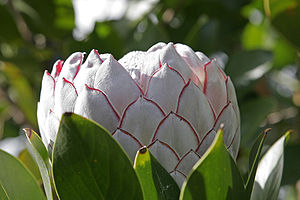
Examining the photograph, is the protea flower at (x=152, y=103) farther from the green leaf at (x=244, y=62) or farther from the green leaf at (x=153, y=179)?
the green leaf at (x=244, y=62)

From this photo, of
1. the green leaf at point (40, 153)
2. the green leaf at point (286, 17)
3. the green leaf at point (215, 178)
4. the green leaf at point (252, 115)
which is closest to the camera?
the green leaf at point (215, 178)

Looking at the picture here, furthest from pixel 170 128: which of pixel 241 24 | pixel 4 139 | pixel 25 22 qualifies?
pixel 4 139

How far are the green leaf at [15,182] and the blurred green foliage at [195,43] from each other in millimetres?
665

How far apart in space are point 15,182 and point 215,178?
305mm

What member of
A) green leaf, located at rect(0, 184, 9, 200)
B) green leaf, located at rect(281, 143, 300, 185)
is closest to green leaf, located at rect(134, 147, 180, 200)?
green leaf, located at rect(0, 184, 9, 200)

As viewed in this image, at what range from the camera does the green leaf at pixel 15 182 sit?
2.31 feet

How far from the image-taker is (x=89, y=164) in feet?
1.97

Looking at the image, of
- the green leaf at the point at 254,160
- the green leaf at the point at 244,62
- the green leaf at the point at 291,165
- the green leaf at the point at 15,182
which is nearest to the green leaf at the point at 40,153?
the green leaf at the point at 15,182

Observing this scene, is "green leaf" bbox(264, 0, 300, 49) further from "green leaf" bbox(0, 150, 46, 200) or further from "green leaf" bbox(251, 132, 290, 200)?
"green leaf" bbox(0, 150, 46, 200)

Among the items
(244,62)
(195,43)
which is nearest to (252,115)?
(244,62)

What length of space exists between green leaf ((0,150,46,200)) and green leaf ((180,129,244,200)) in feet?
0.82

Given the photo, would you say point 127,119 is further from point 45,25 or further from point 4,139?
point 4,139

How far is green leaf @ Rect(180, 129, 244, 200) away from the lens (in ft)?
1.89

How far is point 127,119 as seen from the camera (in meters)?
0.67
